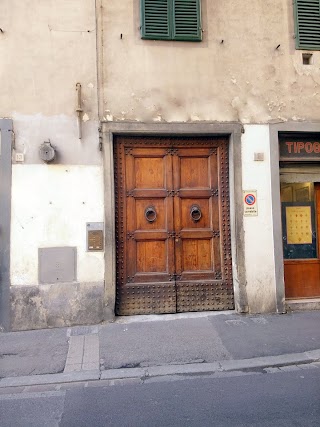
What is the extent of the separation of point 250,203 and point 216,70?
2.47m

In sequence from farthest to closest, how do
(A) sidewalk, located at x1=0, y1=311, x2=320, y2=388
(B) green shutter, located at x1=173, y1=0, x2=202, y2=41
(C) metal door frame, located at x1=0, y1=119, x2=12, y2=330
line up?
(B) green shutter, located at x1=173, y1=0, x2=202, y2=41, (C) metal door frame, located at x1=0, y1=119, x2=12, y2=330, (A) sidewalk, located at x1=0, y1=311, x2=320, y2=388

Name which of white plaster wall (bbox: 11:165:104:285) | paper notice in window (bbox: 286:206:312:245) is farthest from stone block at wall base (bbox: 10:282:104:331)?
paper notice in window (bbox: 286:206:312:245)

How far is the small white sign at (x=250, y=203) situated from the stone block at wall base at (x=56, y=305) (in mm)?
2854

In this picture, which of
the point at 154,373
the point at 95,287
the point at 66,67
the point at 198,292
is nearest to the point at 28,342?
the point at 95,287

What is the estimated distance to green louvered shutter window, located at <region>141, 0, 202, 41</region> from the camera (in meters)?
6.68

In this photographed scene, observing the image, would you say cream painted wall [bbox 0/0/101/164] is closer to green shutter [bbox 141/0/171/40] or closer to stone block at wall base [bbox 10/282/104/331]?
green shutter [bbox 141/0/171/40]

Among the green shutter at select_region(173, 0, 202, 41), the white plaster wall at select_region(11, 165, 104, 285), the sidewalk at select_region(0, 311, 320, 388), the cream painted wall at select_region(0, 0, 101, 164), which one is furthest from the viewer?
the green shutter at select_region(173, 0, 202, 41)

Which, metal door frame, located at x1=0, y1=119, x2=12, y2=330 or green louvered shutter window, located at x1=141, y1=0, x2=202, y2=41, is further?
green louvered shutter window, located at x1=141, y1=0, x2=202, y2=41

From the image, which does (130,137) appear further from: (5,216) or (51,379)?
(51,379)

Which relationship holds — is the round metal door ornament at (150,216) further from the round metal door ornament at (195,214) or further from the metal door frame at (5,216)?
the metal door frame at (5,216)

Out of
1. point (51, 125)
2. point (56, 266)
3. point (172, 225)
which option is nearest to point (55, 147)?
point (51, 125)

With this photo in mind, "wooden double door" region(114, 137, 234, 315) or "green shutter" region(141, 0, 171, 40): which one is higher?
"green shutter" region(141, 0, 171, 40)

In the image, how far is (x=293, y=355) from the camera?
4.95m

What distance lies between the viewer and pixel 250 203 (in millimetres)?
6773
